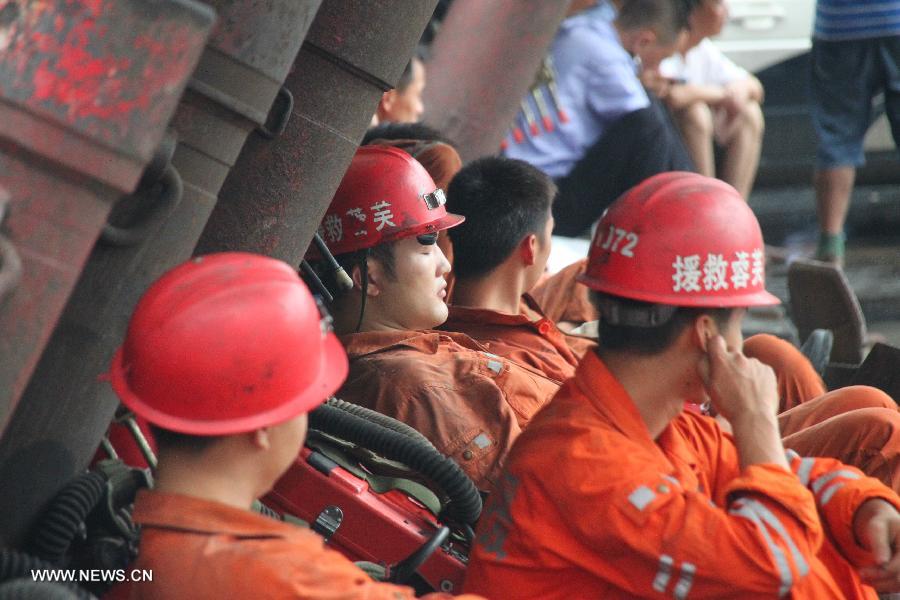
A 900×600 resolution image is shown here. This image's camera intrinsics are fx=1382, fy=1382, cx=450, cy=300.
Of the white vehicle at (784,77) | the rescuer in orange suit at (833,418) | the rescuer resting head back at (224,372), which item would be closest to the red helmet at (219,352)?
the rescuer resting head back at (224,372)

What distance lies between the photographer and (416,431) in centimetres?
334

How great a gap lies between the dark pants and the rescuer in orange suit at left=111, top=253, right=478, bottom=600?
462 centimetres

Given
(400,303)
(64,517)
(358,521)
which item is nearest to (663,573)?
(358,521)

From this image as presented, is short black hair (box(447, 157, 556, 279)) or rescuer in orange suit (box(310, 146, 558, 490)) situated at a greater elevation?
short black hair (box(447, 157, 556, 279))

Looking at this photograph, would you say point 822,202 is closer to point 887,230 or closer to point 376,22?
→ point 887,230

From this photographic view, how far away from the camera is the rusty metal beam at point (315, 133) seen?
3254 mm

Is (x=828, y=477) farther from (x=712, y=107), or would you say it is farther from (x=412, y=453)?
(x=712, y=107)

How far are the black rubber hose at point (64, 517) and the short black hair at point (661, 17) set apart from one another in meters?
5.25

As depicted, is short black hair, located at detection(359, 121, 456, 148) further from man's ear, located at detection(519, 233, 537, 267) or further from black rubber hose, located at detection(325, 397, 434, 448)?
black rubber hose, located at detection(325, 397, 434, 448)

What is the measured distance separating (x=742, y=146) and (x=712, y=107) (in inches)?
11.4

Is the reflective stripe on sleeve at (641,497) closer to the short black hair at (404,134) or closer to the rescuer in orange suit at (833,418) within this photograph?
the rescuer in orange suit at (833,418)

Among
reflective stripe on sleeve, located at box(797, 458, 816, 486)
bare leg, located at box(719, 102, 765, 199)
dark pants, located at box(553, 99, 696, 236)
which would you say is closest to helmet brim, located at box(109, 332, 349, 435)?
reflective stripe on sleeve, located at box(797, 458, 816, 486)

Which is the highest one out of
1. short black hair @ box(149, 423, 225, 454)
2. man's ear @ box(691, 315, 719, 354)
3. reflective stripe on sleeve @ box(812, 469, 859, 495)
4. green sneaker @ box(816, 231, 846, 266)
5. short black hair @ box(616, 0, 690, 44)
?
short black hair @ box(616, 0, 690, 44)

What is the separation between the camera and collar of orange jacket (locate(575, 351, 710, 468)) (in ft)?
9.11
